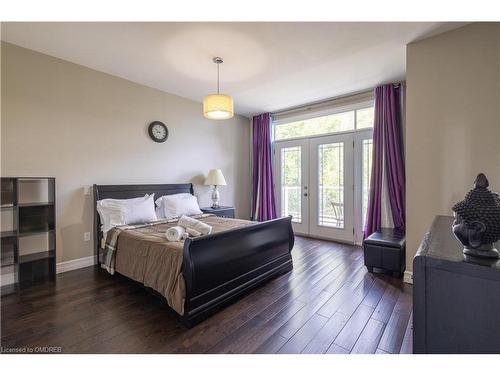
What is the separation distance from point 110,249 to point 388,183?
13.5 feet

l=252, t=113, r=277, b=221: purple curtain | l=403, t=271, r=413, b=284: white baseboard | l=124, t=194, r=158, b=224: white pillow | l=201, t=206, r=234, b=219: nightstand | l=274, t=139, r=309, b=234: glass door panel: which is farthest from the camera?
l=252, t=113, r=277, b=221: purple curtain

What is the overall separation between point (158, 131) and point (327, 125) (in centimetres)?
317

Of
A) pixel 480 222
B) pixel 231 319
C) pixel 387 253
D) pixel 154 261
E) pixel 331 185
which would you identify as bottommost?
pixel 231 319

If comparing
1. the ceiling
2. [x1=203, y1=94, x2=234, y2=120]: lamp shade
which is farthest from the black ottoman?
[x1=203, y1=94, x2=234, y2=120]: lamp shade

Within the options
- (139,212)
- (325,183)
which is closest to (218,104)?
(139,212)

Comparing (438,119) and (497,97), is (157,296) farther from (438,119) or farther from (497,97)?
(497,97)

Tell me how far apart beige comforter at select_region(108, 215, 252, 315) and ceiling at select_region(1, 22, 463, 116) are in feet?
6.98

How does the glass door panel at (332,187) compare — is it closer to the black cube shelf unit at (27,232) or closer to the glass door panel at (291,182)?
the glass door panel at (291,182)

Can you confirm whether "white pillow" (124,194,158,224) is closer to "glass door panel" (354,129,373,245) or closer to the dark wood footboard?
the dark wood footboard

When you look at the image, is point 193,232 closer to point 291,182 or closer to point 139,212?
point 139,212

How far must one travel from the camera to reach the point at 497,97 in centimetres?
220

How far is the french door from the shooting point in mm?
4215

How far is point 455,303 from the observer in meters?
0.84
